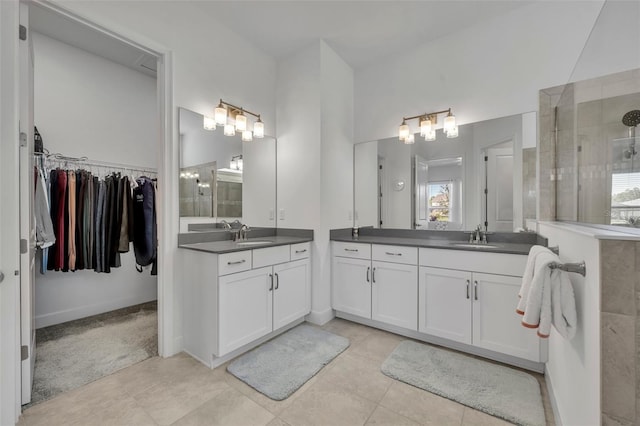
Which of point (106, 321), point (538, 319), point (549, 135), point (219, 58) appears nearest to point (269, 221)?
point (219, 58)

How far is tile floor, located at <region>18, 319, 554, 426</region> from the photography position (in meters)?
1.49

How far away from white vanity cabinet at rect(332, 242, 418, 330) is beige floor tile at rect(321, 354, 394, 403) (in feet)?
1.87

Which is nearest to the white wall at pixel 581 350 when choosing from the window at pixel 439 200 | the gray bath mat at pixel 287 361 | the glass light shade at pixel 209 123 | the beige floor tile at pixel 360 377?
the beige floor tile at pixel 360 377

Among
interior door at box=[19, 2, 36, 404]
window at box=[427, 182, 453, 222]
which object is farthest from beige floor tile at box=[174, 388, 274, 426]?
window at box=[427, 182, 453, 222]

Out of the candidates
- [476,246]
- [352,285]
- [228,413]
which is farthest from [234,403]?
[476,246]

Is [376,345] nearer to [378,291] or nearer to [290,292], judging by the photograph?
[378,291]

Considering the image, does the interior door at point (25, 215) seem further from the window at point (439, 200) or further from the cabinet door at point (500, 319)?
the window at point (439, 200)

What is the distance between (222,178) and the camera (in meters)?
2.72

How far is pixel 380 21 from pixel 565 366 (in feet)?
9.58

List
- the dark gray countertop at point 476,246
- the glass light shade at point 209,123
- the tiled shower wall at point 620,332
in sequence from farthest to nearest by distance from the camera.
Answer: the glass light shade at point 209,123
the dark gray countertop at point 476,246
the tiled shower wall at point 620,332

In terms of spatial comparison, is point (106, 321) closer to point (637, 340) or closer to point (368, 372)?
point (368, 372)

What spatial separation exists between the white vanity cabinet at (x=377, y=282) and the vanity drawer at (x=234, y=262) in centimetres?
107

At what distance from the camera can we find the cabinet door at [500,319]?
6.33 feet

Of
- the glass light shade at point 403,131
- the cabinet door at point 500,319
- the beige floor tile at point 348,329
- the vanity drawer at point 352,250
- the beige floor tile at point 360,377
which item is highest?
the glass light shade at point 403,131
